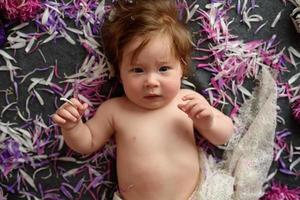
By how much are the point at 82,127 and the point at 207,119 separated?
1.09ft

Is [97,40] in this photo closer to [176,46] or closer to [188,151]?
[176,46]

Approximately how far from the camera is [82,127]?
1.52 meters

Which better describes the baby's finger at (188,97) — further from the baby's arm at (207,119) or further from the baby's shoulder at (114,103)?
the baby's shoulder at (114,103)

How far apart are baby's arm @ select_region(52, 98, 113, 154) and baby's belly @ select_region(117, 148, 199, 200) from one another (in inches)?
3.1

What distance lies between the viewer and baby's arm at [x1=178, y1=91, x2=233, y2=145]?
4.75 ft

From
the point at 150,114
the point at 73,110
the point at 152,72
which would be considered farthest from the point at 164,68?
the point at 73,110

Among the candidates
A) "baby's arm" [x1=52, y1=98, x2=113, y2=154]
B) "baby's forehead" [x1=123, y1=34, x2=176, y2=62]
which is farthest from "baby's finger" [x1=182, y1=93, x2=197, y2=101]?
"baby's arm" [x1=52, y1=98, x2=113, y2=154]

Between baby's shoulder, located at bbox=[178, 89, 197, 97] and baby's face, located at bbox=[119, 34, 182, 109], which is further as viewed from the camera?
baby's shoulder, located at bbox=[178, 89, 197, 97]

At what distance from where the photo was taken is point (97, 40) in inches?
62.6

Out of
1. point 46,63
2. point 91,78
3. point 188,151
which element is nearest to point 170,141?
point 188,151

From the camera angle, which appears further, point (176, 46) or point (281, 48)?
point (281, 48)

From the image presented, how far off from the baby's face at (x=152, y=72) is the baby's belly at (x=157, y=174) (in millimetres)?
149

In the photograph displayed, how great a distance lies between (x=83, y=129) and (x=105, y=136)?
74 mm

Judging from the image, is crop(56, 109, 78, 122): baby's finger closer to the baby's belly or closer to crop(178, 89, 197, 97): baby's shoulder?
the baby's belly
